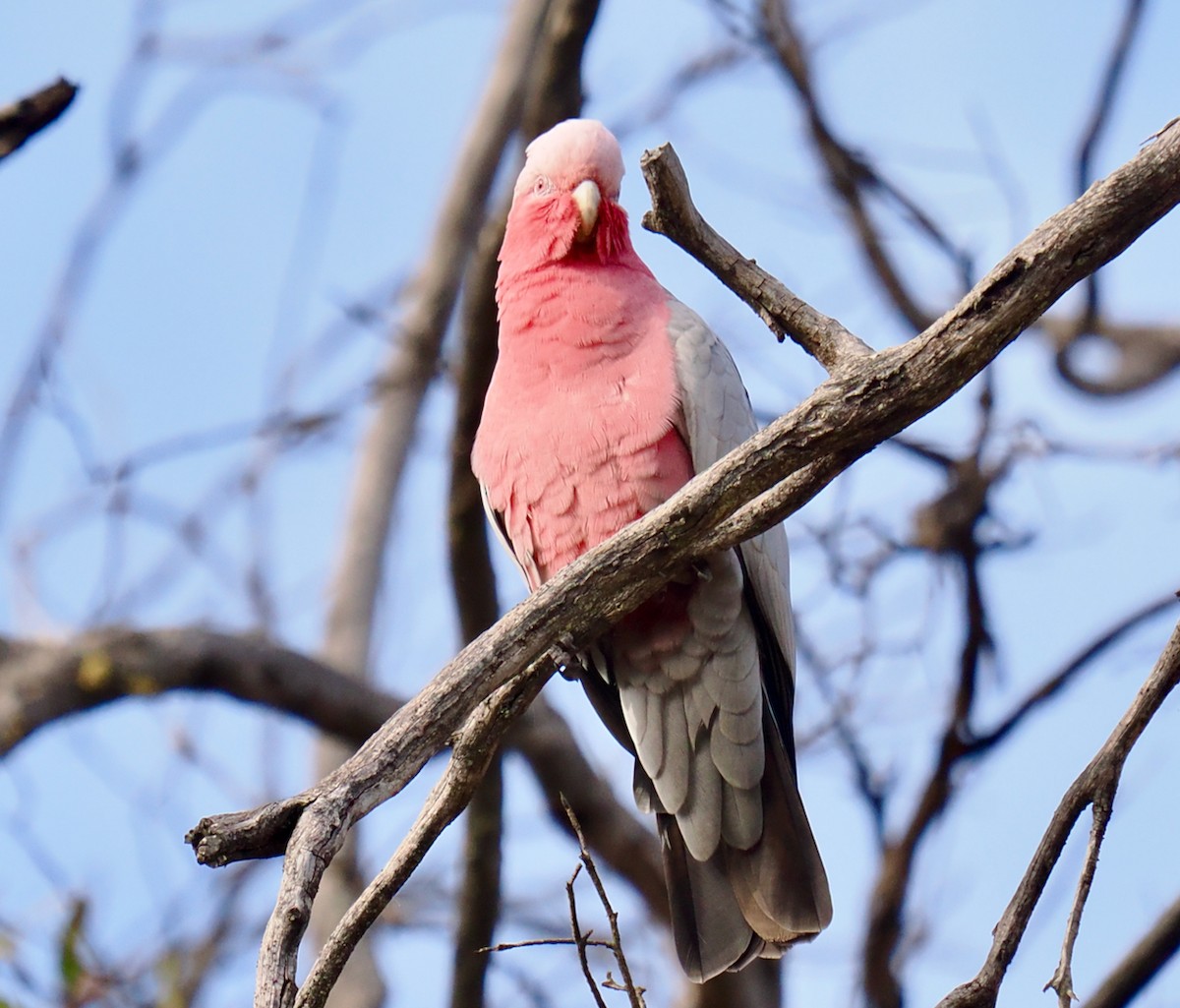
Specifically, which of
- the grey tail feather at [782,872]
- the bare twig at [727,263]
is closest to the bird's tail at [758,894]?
the grey tail feather at [782,872]

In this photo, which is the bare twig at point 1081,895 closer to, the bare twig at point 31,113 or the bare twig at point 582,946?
the bare twig at point 582,946

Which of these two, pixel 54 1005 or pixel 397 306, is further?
pixel 397 306

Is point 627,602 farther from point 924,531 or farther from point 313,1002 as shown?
point 924,531

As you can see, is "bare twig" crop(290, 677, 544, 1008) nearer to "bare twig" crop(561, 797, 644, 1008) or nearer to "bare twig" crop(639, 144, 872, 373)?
"bare twig" crop(561, 797, 644, 1008)

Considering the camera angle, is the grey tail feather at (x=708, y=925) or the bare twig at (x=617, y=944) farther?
the grey tail feather at (x=708, y=925)

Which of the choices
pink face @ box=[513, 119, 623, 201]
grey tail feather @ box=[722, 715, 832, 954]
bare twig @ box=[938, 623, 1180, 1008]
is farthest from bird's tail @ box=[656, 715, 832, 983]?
pink face @ box=[513, 119, 623, 201]

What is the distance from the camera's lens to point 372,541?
8.22 m

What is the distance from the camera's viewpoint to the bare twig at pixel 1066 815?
95.3 inches

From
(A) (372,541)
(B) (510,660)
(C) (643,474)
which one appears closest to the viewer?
(B) (510,660)

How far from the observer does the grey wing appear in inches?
133

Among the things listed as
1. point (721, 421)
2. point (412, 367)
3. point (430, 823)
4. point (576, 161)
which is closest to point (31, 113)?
point (576, 161)

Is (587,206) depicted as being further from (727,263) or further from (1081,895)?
(1081,895)

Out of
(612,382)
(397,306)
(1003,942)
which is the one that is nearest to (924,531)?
(612,382)

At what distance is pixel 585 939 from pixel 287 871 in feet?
2.35
